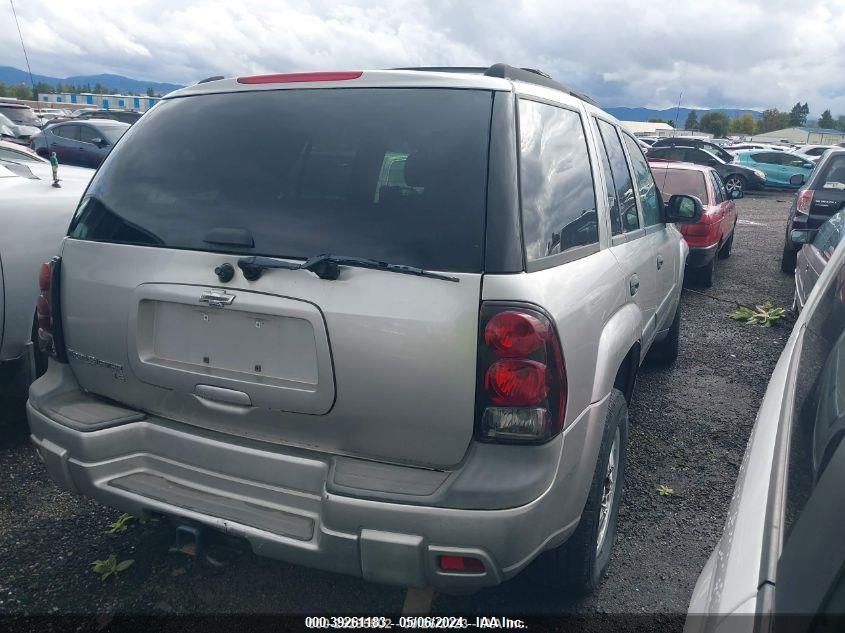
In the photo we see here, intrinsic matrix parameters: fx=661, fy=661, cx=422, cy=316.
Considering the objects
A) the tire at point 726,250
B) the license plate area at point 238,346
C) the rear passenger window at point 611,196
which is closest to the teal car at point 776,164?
the tire at point 726,250

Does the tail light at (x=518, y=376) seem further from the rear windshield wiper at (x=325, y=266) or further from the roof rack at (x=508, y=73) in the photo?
the roof rack at (x=508, y=73)

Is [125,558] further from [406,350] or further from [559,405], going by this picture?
[559,405]

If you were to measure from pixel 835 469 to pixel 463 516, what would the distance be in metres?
0.98

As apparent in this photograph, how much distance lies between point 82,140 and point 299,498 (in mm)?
15063

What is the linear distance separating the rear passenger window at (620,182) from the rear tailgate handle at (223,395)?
175cm

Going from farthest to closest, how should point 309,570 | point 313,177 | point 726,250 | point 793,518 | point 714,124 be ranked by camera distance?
point 714,124, point 726,250, point 309,570, point 313,177, point 793,518

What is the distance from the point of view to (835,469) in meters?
1.08

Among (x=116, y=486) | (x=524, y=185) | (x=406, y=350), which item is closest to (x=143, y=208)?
(x=116, y=486)

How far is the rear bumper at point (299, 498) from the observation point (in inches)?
72.6

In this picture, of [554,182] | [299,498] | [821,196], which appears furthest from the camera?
[821,196]

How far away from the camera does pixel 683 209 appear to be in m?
4.27

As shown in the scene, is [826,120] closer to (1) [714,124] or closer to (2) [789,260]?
(1) [714,124]

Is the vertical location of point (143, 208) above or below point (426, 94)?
below

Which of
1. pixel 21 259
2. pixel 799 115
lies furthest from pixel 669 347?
pixel 799 115
